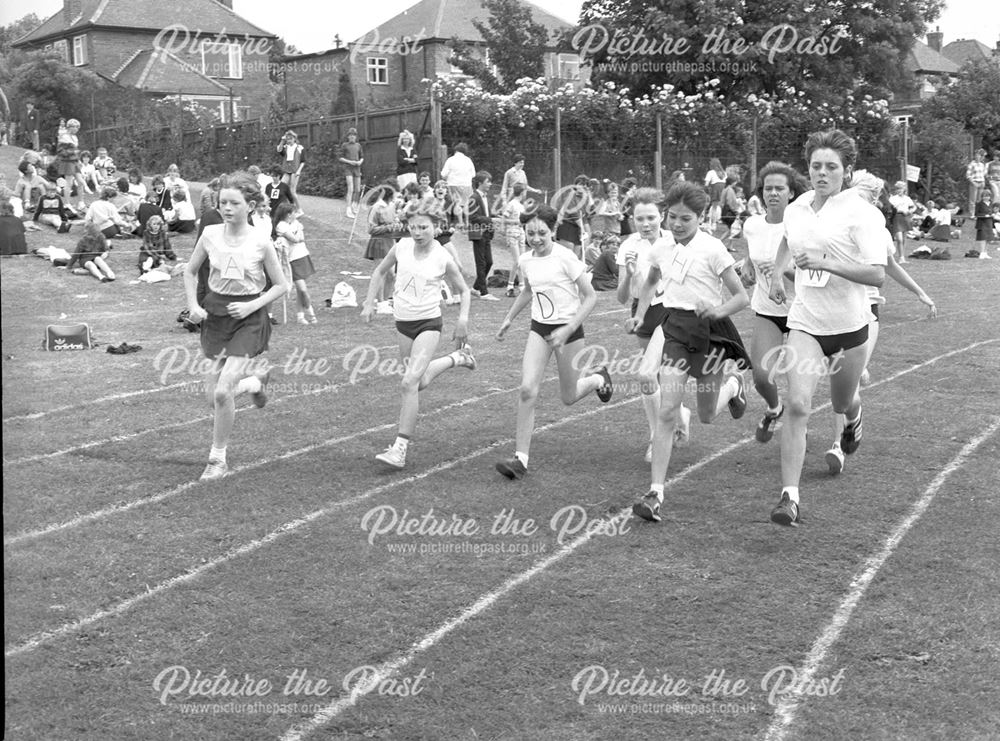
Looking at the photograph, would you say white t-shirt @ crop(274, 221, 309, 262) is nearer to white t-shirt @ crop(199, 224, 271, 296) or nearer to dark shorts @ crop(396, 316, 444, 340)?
dark shorts @ crop(396, 316, 444, 340)

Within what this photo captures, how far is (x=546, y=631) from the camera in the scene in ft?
18.2

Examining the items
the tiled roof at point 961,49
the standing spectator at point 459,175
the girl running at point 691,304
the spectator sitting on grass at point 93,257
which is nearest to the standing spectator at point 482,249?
the standing spectator at point 459,175

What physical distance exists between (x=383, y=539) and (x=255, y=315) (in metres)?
2.36

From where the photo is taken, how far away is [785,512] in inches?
273

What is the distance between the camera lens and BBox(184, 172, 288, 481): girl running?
8.35 metres

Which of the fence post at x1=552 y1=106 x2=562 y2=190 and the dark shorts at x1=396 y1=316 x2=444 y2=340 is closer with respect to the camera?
the dark shorts at x1=396 y1=316 x2=444 y2=340

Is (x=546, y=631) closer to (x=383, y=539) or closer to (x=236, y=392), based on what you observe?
(x=383, y=539)

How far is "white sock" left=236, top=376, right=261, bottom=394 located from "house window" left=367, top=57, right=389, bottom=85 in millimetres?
50391

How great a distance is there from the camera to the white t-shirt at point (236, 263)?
27.6 ft

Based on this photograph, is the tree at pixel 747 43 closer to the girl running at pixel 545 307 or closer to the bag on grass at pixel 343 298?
the bag on grass at pixel 343 298

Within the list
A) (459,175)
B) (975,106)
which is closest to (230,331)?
(459,175)

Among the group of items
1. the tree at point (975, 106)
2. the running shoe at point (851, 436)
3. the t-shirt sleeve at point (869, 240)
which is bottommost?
the running shoe at point (851, 436)

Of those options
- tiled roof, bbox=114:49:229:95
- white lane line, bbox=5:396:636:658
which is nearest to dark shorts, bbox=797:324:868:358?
white lane line, bbox=5:396:636:658

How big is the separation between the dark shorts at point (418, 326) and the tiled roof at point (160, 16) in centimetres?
3726
